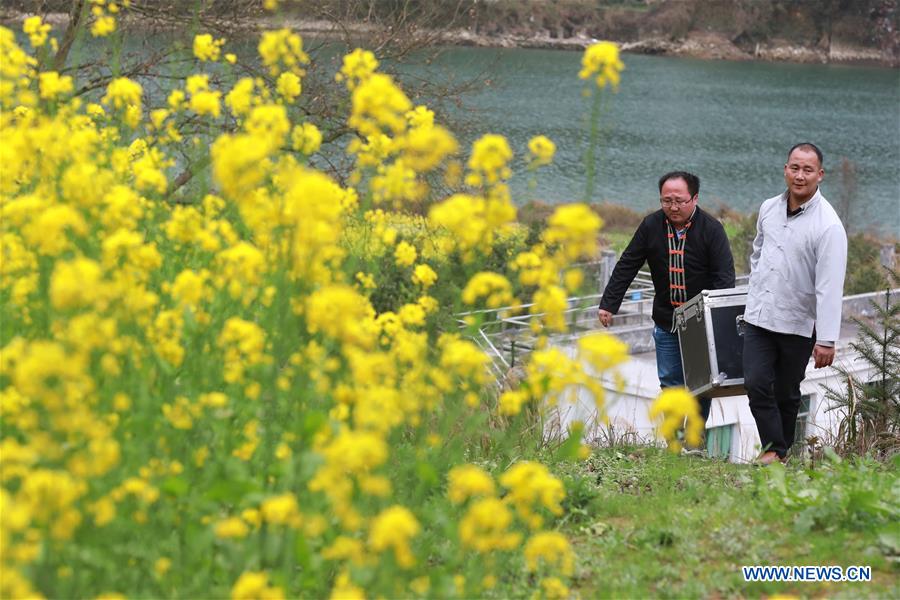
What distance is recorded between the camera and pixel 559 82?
5741cm

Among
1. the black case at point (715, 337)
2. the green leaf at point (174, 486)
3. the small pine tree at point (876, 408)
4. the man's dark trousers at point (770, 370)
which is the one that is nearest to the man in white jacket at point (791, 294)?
the man's dark trousers at point (770, 370)

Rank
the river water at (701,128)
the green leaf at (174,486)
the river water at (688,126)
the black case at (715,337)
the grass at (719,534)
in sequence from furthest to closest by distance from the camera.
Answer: the river water at (701,128) → the river water at (688,126) → the black case at (715,337) → the grass at (719,534) → the green leaf at (174,486)

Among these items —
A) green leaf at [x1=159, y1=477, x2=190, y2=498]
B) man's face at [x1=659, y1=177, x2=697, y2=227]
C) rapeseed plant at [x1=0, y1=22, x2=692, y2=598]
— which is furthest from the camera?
man's face at [x1=659, y1=177, x2=697, y2=227]

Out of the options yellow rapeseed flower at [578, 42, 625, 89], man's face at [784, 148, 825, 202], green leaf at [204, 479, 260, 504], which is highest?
yellow rapeseed flower at [578, 42, 625, 89]

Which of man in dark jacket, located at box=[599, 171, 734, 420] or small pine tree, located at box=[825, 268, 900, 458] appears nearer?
man in dark jacket, located at box=[599, 171, 734, 420]

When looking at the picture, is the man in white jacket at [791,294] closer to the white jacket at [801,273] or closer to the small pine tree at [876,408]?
the white jacket at [801,273]

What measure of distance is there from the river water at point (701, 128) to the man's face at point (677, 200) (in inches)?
302

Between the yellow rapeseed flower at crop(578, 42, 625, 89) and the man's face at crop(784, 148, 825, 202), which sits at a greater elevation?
the yellow rapeseed flower at crop(578, 42, 625, 89)

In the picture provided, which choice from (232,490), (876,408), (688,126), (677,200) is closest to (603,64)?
(232,490)

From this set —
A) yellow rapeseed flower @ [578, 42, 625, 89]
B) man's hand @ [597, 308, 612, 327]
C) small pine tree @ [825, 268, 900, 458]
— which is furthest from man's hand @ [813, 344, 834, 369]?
yellow rapeseed flower @ [578, 42, 625, 89]

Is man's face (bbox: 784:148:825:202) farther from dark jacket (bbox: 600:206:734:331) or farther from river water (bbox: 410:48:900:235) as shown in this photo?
river water (bbox: 410:48:900:235)

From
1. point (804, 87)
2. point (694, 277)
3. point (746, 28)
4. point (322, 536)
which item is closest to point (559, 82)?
point (804, 87)

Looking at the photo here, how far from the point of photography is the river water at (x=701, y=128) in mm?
35594

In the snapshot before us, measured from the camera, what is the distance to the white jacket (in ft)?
20.0
